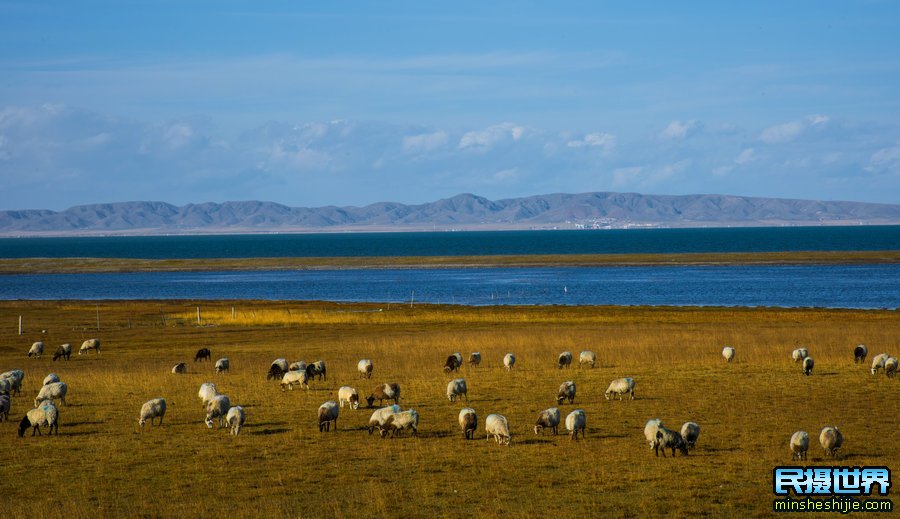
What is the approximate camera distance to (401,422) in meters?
24.2

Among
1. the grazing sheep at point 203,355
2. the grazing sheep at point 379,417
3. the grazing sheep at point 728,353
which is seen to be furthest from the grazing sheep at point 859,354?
the grazing sheep at point 203,355

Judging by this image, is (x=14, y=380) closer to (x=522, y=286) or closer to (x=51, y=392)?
(x=51, y=392)

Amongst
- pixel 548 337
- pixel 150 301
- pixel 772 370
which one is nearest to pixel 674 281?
pixel 150 301

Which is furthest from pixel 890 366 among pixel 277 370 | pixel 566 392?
pixel 277 370

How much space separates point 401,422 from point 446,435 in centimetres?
124

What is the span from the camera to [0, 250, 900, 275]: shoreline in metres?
160

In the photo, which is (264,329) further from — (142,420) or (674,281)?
(674,281)

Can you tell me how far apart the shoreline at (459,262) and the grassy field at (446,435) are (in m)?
112

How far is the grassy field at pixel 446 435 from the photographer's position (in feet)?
60.7

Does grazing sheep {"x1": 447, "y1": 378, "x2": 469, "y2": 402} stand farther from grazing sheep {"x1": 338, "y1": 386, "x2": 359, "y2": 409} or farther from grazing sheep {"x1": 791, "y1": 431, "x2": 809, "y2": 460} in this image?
grazing sheep {"x1": 791, "y1": 431, "x2": 809, "y2": 460}

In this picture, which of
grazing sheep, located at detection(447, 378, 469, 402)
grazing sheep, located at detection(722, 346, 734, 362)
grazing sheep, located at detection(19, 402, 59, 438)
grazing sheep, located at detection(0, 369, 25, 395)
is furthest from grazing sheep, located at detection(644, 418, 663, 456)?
grazing sheep, located at detection(0, 369, 25, 395)

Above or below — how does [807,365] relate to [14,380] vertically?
below

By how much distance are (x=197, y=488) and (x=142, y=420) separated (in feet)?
23.4

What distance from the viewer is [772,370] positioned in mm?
36094
